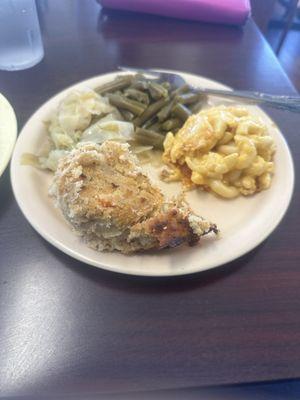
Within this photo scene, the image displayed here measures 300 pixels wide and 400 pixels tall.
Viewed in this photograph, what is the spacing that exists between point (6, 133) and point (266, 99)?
3.25ft

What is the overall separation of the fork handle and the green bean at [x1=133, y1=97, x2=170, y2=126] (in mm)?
197

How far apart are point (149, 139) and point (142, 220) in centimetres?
50

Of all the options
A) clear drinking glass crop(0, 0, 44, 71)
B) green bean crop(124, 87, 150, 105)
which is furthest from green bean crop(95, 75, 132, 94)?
clear drinking glass crop(0, 0, 44, 71)

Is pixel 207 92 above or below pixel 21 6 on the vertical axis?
below

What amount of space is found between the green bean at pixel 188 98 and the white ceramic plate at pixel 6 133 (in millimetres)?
641

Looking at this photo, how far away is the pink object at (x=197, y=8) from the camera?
1.97 meters

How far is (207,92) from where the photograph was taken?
1.49 m

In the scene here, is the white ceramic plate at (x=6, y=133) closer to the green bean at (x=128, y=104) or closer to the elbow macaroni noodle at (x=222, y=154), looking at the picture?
the green bean at (x=128, y=104)

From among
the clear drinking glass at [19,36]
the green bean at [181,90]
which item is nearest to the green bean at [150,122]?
the green bean at [181,90]

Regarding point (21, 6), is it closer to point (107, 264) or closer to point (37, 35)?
point (37, 35)

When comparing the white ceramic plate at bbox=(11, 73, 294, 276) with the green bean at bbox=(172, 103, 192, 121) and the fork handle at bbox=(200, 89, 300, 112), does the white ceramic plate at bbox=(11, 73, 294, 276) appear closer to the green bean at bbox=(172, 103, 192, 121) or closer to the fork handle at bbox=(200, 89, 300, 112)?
the fork handle at bbox=(200, 89, 300, 112)

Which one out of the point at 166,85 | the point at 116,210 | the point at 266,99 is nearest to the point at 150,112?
the point at 166,85

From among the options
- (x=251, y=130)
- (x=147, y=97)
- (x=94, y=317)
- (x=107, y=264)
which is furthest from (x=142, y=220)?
(x=147, y=97)

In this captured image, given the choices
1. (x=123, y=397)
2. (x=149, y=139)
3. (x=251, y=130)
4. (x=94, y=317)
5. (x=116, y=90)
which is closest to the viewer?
(x=123, y=397)
